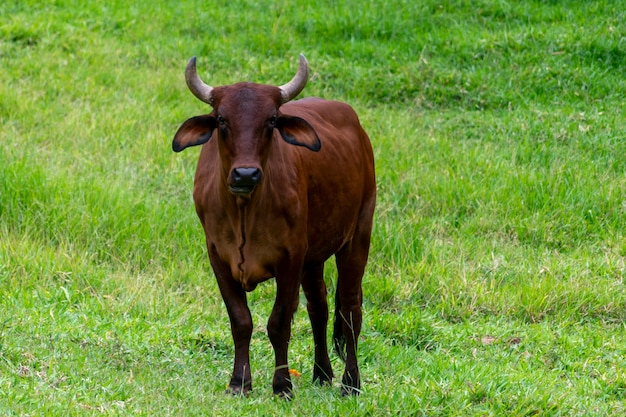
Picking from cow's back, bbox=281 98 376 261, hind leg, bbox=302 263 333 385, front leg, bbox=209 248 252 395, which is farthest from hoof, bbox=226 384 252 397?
cow's back, bbox=281 98 376 261

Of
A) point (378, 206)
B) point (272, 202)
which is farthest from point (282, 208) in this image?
point (378, 206)

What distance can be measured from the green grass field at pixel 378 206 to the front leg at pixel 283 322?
13cm

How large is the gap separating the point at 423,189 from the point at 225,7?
605 cm

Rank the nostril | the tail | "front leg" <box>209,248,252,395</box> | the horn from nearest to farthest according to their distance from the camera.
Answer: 1. the nostril
2. the horn
3. "front leg" <box>209,248,252,395</box>
4. the tail

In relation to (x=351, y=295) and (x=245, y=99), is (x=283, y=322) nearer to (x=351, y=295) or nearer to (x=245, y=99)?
(x=351, y=295)

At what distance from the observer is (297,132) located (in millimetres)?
5660

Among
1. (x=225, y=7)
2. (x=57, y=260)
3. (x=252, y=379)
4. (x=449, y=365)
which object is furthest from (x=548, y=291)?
(x=225, y=7)

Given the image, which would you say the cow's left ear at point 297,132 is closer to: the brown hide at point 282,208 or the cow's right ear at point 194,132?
the brown hide at point 282,208

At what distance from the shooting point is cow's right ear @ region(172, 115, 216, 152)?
5578 mm

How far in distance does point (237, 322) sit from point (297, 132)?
1125mm

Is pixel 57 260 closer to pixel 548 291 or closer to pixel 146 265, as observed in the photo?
pixel 146 265

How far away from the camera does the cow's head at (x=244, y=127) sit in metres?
5.30

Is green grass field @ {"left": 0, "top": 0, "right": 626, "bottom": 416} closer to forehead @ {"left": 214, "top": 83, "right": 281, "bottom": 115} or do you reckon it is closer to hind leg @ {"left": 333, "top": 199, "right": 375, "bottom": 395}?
hind leg @ {"left": 333, "top": 199, "right": 375, "bottom": 395}

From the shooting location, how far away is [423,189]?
9836 millimetres
